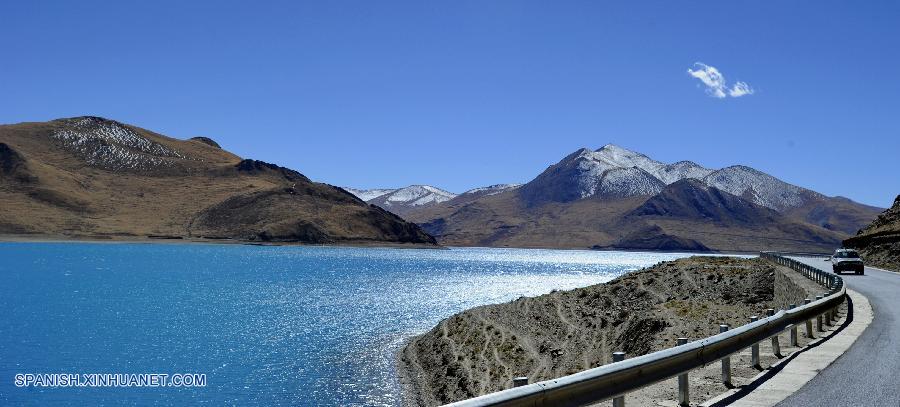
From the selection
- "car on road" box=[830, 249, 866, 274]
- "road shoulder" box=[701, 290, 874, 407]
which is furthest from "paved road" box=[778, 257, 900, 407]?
"car on road" box=[830, 249, 866, 274]

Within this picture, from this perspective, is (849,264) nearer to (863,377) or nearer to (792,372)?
(792,372)

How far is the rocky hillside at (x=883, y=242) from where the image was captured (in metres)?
62.6

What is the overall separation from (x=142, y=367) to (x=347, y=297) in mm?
42566

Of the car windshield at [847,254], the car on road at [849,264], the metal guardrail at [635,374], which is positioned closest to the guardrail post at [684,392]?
the metal guardrail at [635,374]

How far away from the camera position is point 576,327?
36.8 m

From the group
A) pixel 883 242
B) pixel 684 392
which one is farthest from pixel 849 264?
pixel 684 392

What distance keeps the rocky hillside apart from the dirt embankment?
66.4 feet

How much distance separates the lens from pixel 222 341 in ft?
135

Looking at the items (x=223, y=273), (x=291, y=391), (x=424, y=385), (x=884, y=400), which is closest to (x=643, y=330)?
(x=424, y=385)

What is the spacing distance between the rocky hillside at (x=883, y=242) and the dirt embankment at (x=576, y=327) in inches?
797

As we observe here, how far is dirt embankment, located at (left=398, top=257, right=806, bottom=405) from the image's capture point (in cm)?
2891

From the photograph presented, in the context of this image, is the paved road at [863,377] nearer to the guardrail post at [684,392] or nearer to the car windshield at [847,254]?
the guardrail post at [684,392]

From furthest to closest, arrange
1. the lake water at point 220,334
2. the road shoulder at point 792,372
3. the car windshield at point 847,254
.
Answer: the car windshield at point 847,254 < the lake water at point 220,334 < the road shoulder at point 792,372

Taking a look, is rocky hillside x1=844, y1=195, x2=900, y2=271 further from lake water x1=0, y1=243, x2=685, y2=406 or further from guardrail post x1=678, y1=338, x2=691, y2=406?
guardrail post x1=678, y1=338, x2=691, y2=406
